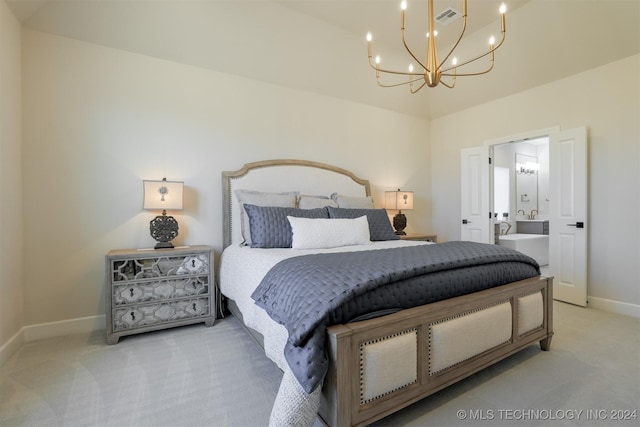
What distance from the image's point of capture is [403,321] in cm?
141

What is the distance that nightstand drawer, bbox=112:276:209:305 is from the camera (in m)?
2.38

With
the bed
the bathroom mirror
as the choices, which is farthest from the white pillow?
the bathroom mirror

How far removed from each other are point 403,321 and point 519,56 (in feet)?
12.3

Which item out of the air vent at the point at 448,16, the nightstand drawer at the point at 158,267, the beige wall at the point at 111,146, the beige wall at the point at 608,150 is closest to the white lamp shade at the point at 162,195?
the beige wall at the point at 111,146

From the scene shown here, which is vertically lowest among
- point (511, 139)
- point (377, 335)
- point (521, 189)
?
point (377, 335)

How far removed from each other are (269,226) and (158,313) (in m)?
1.20

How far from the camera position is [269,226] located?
8.89 ft

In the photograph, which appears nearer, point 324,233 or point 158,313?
point 158,313

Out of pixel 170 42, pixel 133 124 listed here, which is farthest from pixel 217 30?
pixel 133 124

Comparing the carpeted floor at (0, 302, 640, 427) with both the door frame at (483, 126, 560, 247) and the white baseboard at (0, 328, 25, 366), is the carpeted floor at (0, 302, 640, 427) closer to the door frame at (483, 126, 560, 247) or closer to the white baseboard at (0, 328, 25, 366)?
the white baseboard at (0, 328, 25, 366)

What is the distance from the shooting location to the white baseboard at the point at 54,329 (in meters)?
2.25

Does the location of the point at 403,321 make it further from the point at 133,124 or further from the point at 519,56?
the point at 519,56

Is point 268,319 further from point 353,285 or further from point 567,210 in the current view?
point 567,210

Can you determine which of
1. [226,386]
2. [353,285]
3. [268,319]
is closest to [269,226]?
[268,319]
